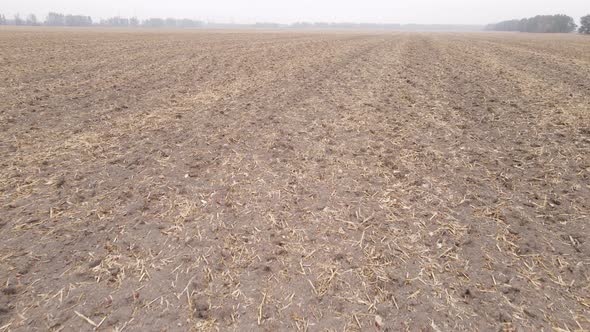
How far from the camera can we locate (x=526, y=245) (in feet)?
Result: 12.0

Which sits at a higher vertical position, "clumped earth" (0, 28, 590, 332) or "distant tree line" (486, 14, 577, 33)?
"distant tree line" (486, 14, 577, 33)

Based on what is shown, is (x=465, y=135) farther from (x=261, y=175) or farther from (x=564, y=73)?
(x=564, y=73)

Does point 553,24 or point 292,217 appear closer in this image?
point 292,217

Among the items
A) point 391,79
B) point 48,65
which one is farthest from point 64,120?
point 391,79

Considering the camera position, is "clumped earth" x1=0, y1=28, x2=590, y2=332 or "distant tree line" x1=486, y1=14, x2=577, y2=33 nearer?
"clumped earth" x1=0, y1=28, x2=590, y2=332

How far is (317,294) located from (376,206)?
1.81 m

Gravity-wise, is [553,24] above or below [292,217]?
above

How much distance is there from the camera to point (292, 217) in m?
4.15

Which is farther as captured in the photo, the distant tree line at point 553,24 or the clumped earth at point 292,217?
the distant tree line at point 553,24

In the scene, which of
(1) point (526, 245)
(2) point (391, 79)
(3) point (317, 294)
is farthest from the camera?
(2) point (391, 79)

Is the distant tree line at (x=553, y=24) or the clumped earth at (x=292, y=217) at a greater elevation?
the distant tree line at (x=553, y=24)

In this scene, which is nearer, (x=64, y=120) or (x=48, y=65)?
(x=64, y=120)

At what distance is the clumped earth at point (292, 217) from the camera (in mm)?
2863

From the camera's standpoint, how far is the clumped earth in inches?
113
